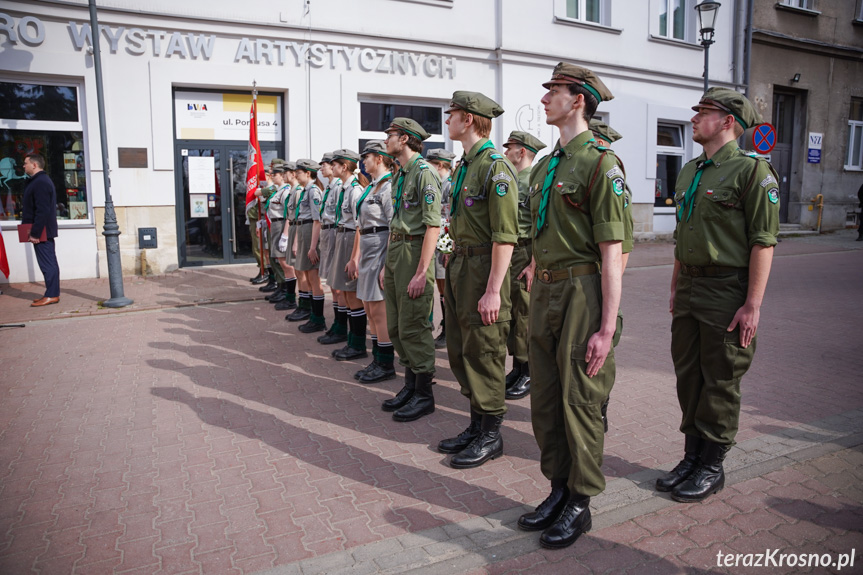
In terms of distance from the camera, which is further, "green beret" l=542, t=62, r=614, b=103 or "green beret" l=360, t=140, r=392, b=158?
"green beret" l=360, t=140, r=392, b=158

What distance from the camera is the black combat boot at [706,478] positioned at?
3.58m

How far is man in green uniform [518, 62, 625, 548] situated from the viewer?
3.01 m

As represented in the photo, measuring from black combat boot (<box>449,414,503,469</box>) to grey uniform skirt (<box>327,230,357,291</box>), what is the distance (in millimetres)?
2878

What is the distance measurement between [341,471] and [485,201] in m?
1.97

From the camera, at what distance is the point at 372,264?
5.92 m

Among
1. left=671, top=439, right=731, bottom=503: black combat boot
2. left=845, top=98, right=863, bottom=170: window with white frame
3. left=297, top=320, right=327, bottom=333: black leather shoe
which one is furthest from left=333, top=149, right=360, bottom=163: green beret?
left=845, top=98, right=863, bottom=170: window with white frame

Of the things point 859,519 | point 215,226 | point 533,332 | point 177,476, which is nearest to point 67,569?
point 177,476

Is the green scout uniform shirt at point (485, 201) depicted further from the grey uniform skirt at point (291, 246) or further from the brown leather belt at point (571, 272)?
the grey uniform skirt at point (291, 246)

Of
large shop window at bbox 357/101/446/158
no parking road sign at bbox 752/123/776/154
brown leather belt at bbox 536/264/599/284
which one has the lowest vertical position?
brown leather belt at bbox 536/264/599/284

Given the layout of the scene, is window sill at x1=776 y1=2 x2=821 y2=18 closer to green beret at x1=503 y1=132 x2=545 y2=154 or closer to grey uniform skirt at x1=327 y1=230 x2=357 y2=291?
green beret at x1=503 y1=132 x2=545 y2=154

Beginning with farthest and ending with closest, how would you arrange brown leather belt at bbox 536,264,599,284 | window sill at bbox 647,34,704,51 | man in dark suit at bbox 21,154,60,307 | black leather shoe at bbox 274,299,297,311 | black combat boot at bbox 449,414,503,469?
window sill at bbox 647,34,704,51 < man in dark suit at bbox 21,154,60,307 < black leather shoe at bbox 274,299,297,311 < black combat boot at bbox 449,414,503,469 < brown leather belt at bbox 536,264,599,284

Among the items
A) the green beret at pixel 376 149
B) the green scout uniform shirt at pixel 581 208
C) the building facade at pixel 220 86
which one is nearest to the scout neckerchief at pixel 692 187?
the green scout uniform shirt at pixel 581 208

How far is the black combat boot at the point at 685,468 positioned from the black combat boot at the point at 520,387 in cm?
179

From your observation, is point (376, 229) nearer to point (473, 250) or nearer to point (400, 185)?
point (400, 185)
